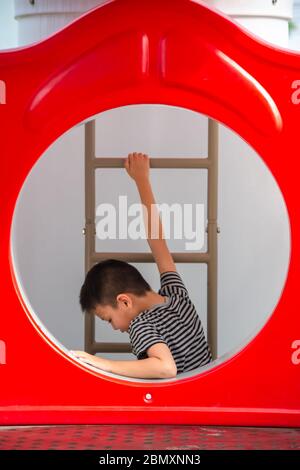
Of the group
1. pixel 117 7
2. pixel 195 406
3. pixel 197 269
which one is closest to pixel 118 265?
pixel 197 269

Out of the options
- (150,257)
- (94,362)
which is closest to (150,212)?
(150,257)

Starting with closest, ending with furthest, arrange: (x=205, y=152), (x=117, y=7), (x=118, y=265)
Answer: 1. (x=117, y=7)
2. (x=118, y=265)
3. (x=205, y=152)

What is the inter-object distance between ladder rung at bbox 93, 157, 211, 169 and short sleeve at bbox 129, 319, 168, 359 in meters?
0.48

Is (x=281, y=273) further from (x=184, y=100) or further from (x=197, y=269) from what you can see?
(x=184, y=100)

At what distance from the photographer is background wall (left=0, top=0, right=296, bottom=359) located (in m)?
3.13

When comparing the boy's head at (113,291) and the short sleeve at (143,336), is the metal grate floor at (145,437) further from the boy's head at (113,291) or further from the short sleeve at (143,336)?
the boy's head at (113,291)

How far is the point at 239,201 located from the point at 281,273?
26cm

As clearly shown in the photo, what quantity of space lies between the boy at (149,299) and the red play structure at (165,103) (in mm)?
Answer: 303

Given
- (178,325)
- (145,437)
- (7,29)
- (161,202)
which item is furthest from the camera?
(7,29)

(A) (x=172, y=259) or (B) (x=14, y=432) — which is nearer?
(B) (x=14, y=432)

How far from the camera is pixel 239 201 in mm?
3176

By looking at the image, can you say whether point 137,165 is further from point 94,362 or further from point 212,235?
point 94,362

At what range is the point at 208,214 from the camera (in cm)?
301

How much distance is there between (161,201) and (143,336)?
61 cm
